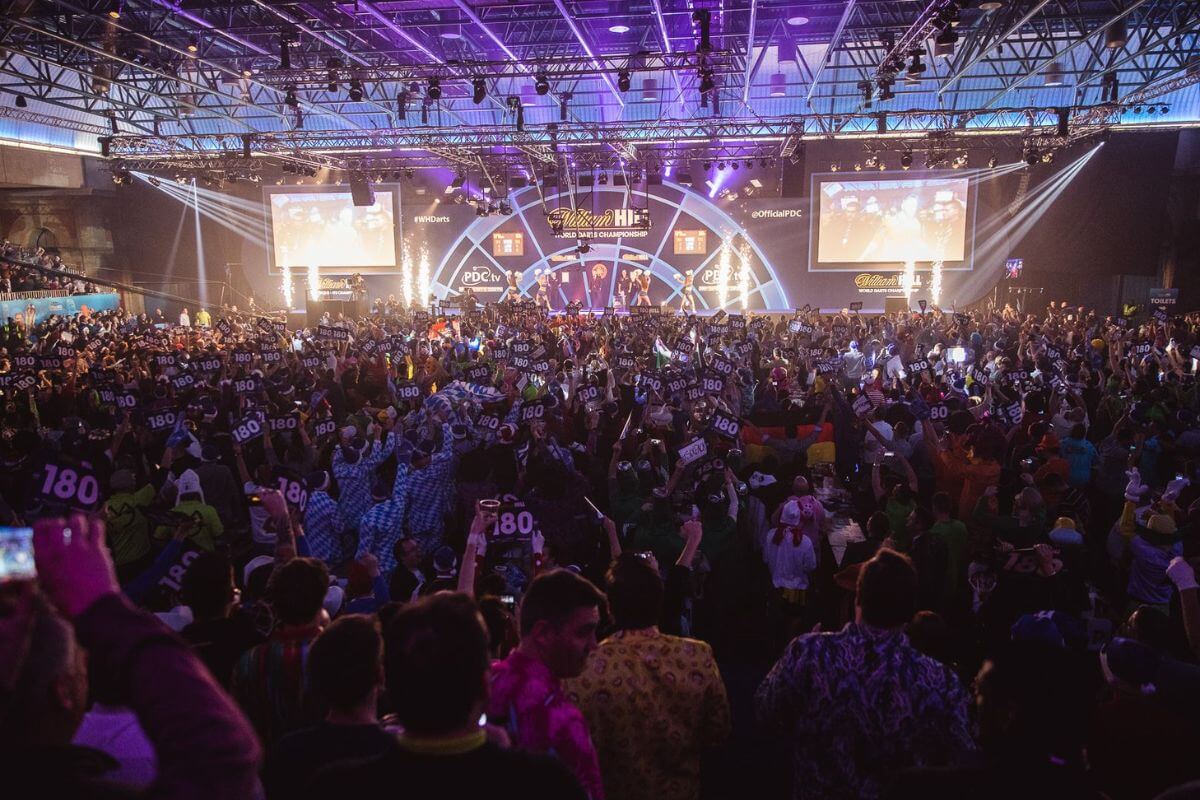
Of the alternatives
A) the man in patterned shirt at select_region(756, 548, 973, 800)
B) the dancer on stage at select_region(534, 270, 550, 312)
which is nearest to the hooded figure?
the man in patterned shirt at select_region(756, 548, 973, 800)

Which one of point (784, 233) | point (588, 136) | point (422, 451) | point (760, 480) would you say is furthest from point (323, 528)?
point (784, 233)

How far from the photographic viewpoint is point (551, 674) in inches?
77.6

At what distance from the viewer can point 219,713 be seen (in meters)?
1.08

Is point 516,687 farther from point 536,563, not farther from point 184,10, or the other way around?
point 184,10

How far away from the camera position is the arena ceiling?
13305 millimetres

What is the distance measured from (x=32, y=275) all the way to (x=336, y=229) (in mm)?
9596

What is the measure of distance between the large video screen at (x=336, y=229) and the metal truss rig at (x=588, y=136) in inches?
185

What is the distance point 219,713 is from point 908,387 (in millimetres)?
9730

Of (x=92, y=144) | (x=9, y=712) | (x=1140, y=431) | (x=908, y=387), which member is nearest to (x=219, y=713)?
(x=9, y=712)

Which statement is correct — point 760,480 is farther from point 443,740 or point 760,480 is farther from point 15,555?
point 15,555

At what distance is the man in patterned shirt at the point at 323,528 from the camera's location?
490 centimetres

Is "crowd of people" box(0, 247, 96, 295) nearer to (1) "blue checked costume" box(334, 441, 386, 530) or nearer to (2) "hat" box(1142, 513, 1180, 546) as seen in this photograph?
(1) "blue checked costume" box(334, 441, 386, 530)

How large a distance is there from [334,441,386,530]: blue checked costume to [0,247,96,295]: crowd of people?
716 inches

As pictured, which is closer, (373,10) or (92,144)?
(373,10)
